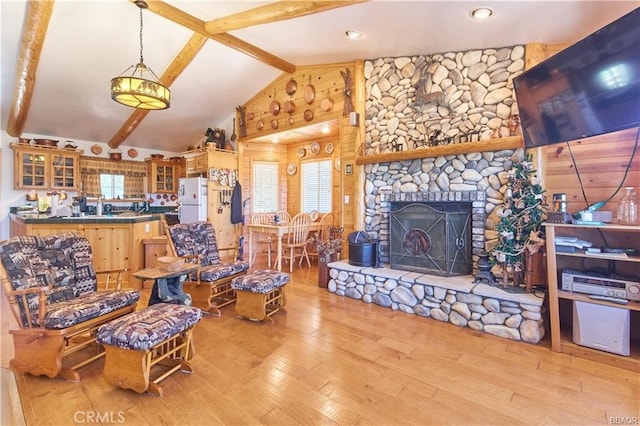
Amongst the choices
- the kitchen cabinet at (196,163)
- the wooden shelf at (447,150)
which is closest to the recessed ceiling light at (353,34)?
the wooden shelf at (447,150)

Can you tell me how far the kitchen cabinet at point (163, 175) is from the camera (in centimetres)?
772

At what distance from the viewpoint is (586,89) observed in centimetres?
238

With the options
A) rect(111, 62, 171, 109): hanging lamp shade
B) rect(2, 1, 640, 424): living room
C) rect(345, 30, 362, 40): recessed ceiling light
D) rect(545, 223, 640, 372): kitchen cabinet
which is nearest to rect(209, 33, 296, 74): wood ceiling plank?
rect(111, 62, 171, 109): hanging lamp shade

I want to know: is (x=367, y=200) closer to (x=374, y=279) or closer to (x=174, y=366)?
(x=374, y=279)

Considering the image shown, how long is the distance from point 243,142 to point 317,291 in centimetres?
366

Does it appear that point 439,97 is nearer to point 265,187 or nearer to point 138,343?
point 138,343

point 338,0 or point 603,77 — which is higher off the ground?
point 338,0

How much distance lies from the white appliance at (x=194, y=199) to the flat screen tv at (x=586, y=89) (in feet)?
16.5

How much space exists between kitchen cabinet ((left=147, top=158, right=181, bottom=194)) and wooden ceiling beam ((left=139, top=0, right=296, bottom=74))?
4482 millimetres

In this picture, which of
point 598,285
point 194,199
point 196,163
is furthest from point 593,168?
point 196,163

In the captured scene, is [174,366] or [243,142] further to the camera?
[243,142]

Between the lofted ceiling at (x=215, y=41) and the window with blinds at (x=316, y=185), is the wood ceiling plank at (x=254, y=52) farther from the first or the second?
the window with blinds at (x=316, y=185)

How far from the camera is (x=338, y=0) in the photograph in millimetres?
2959

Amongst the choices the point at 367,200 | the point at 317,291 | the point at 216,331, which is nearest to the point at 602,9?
the point at 367,200
